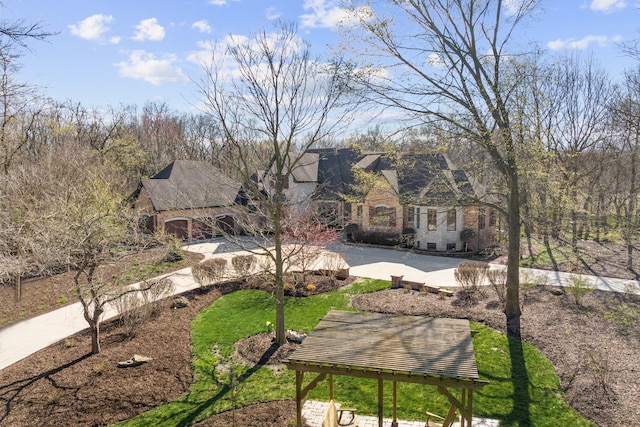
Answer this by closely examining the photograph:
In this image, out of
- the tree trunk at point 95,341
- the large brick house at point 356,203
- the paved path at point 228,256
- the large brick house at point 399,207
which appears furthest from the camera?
the large brick house at point 356,203

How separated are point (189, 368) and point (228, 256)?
42.6 feet

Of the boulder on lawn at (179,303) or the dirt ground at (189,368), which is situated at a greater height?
the boulder on lawn at (179,303)

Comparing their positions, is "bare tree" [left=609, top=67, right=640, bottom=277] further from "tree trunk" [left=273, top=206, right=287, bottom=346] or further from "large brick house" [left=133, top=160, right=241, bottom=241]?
"large brick house" [left=133, top=160, right=241, bottom=241]

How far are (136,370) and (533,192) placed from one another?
15256 millimetres

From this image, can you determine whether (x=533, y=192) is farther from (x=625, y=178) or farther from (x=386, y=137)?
(x=625, y=178)

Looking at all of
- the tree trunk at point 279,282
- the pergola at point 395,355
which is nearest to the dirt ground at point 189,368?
the tree trunk at point 279,282

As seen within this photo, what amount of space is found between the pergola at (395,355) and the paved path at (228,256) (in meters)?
6.91

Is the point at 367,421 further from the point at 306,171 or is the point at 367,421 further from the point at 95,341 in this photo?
the point at 306,171

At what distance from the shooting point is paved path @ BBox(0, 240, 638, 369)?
12.1 m

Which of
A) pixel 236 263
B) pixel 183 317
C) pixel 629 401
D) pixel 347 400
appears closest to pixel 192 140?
pixel 236 263

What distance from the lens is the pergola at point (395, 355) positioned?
20.3 ft

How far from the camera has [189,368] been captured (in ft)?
33.1

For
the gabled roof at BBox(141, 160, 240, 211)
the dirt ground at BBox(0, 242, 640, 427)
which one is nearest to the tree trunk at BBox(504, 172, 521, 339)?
the dirt ground at BBox(0, 242, 640, 427)

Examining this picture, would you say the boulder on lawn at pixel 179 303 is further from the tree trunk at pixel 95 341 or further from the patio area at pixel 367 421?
the patio area at pixel 367 421
